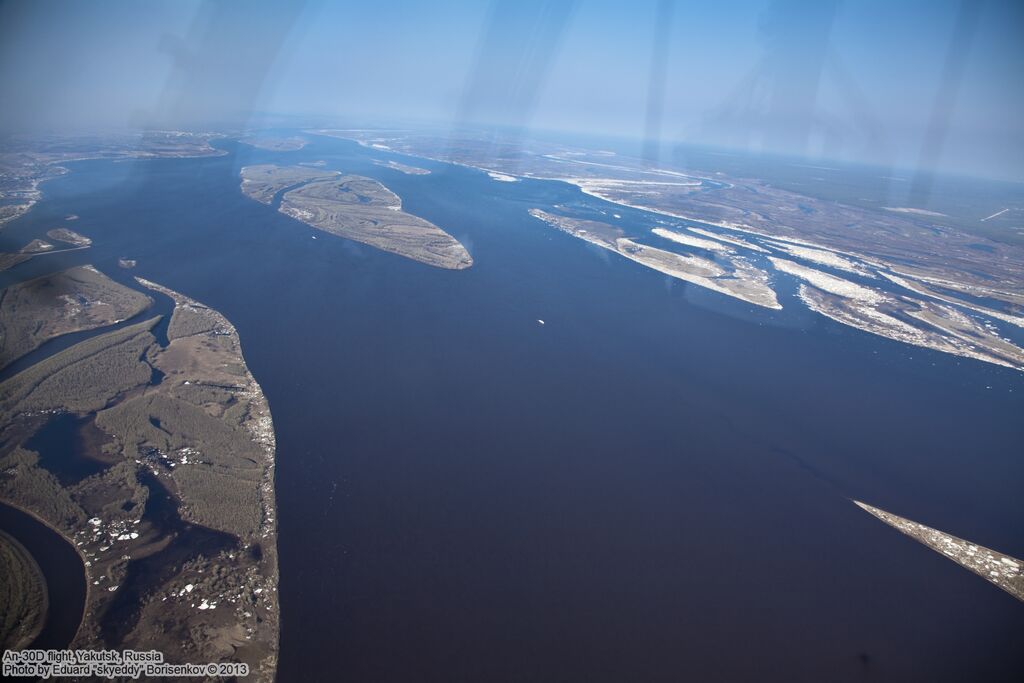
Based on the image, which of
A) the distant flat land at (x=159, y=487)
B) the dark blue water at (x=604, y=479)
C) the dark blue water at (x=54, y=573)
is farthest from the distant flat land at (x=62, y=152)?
the dark blue water at (x=54, y=573)

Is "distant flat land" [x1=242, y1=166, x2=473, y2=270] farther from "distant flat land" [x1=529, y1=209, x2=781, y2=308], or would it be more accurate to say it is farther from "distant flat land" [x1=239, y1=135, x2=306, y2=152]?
"distant flat land" [x1=239, y1=135, x2=306, y2=152]

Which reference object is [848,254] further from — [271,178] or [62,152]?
[62,152]

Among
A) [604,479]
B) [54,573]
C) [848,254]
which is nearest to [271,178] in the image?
[54,573]

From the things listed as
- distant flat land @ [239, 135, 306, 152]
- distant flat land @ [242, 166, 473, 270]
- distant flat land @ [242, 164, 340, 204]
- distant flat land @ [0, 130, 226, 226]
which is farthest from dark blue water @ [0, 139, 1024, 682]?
distant flat land @ [239, 135, 306, 152]

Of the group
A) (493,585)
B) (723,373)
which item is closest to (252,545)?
(493,585)

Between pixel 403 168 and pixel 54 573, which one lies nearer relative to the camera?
pixel 54 573

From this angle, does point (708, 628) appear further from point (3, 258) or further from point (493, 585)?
point (3, 258)

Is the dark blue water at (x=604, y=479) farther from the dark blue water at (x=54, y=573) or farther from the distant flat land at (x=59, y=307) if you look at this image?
the dark blue water at (x=54, y=573)
